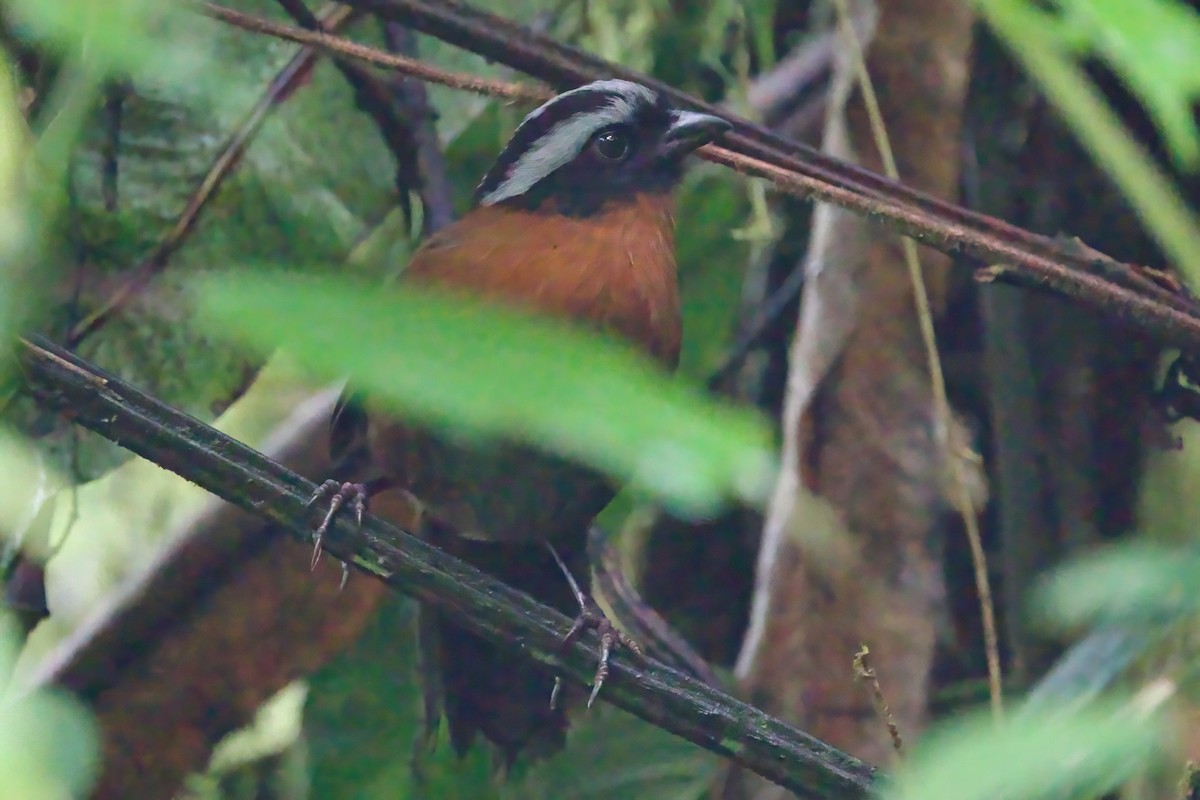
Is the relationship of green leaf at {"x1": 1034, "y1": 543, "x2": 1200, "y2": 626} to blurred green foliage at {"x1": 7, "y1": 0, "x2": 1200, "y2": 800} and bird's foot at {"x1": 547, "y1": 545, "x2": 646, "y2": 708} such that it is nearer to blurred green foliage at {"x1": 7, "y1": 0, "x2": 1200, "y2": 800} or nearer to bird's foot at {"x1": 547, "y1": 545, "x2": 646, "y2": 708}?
blurred green foliage at {"x1": 7, "y1": 0, "x2": 1200, "y2": 800}

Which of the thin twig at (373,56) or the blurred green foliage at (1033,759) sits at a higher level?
the thin twig at (373,56)

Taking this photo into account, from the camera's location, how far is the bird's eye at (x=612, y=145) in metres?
2.48

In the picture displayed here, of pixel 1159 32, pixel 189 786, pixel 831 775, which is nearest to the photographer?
pixel 1159 32

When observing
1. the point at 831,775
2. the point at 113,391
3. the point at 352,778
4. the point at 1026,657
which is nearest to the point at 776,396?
the point at 1026,657

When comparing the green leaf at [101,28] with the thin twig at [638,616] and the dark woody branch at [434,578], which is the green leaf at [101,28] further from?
the thin twig at [638,616]

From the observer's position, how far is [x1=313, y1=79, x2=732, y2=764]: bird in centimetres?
223

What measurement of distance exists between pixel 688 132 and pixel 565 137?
255 mm

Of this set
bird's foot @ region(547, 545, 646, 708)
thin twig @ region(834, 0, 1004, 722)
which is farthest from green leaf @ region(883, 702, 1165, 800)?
thin twig @ region(834, 0, 1004, 722)

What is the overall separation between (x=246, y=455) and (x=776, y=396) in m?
1.88

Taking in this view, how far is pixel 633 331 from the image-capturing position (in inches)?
85.0

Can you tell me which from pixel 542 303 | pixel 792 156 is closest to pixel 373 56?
pixel 542 303

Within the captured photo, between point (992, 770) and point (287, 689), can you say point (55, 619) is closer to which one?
point (287, 689)

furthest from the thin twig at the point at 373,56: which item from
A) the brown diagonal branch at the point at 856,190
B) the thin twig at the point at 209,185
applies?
the thin twig at the point at 209,185

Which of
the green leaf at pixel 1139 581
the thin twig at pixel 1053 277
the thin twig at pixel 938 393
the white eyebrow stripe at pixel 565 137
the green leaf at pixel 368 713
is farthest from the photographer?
the green leaf at pixel 368 713
